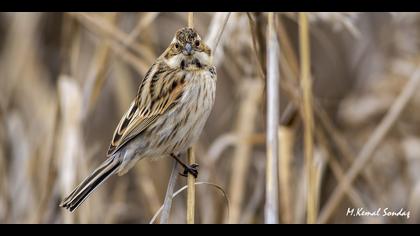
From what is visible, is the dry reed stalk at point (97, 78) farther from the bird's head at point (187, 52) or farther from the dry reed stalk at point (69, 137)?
the bird's head at point (187, 52)

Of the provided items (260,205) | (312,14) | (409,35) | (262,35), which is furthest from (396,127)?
(262,35)

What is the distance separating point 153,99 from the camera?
2924 millimetres

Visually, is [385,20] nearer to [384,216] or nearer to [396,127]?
[396,127]

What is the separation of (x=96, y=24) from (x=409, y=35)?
2.04m

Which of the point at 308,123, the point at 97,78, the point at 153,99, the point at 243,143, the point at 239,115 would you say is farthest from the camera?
the point at 239,115

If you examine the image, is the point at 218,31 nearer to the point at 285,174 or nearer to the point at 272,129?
the point at 272,129

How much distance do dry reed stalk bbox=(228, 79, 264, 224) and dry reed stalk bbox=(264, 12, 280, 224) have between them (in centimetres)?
102

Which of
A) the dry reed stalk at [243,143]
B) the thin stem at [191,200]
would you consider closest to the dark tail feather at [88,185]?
the thin stem at [191,200]

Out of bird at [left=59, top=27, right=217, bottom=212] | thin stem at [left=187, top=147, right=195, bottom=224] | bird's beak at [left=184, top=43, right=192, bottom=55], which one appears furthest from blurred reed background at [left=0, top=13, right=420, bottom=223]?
thin stem at [left=187, top=147, right=195, bottom=224]

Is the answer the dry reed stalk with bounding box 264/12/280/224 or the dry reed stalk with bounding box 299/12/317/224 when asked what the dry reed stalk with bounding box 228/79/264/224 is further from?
the dry reed stalk with bounding box 264/12/280/224

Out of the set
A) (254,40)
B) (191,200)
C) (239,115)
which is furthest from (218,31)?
(239,115)

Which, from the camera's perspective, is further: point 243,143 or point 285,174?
point 243,143

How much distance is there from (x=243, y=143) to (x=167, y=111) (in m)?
0.86

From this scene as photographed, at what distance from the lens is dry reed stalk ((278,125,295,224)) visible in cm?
302
